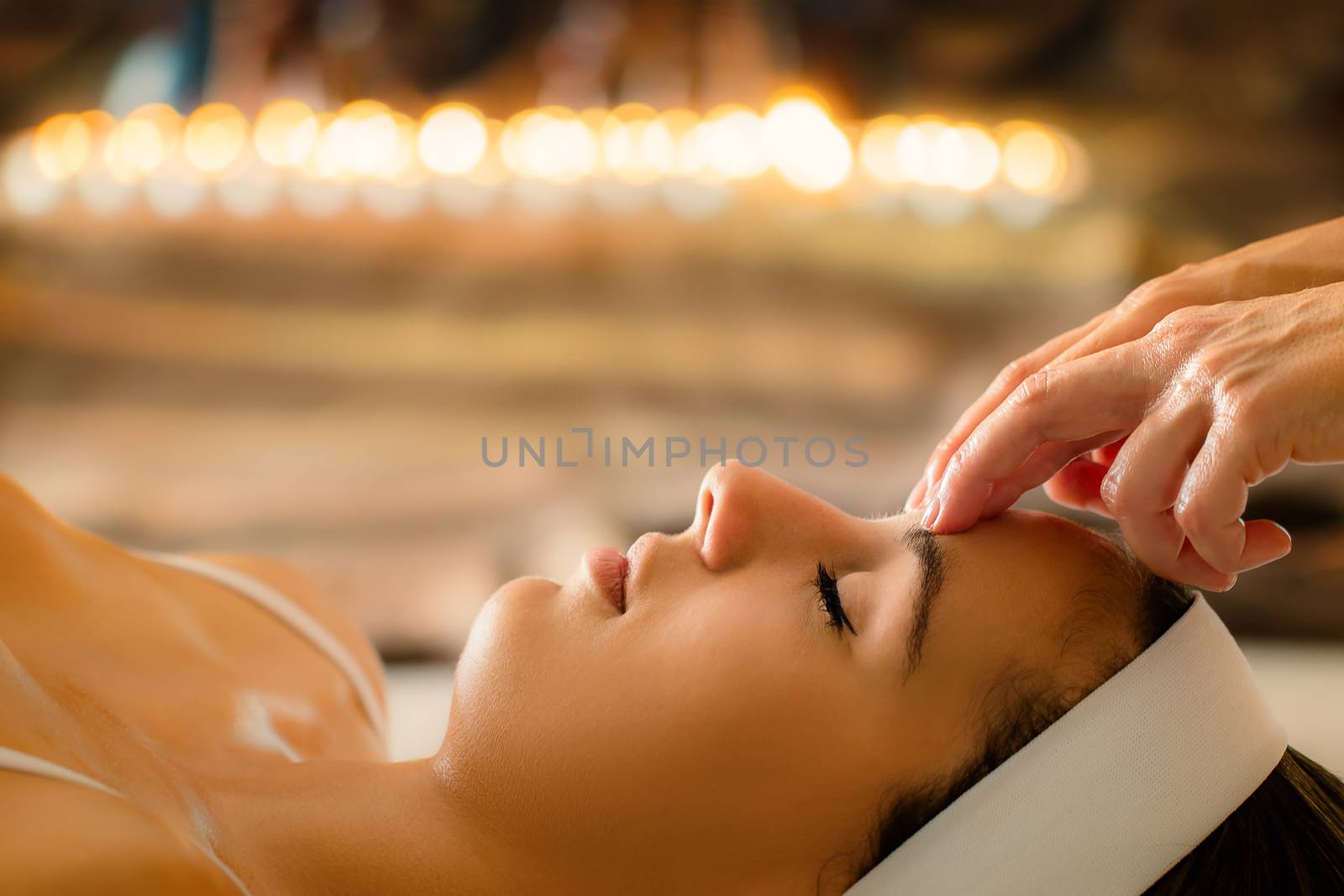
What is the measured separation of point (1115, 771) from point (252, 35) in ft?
9.98

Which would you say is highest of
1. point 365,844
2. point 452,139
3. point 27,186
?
point 27,186

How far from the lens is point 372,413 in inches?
106

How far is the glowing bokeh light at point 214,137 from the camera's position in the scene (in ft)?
9.79

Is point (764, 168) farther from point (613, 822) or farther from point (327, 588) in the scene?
point (613, 822)

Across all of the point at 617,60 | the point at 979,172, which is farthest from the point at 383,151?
the point at 979,172

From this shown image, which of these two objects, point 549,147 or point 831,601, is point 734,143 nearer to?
point 549,147

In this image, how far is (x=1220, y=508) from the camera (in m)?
0.80

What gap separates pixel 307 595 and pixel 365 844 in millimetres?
523

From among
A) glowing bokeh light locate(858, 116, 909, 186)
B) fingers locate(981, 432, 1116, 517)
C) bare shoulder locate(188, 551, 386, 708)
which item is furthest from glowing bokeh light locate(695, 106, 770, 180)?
fingers locate(981, 432, 1116, 517)

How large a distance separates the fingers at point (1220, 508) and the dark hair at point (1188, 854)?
4.0 inches

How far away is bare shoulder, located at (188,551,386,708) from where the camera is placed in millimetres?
1329

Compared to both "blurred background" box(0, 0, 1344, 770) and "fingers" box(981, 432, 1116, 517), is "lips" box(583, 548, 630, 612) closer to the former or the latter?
"fingers" box(981, 432, 1116, 517)

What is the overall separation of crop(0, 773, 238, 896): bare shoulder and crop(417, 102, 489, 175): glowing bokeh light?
2522 mm

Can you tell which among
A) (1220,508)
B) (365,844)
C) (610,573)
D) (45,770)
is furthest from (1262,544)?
(45,770)
